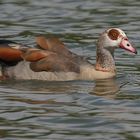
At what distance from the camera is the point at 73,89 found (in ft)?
49.3

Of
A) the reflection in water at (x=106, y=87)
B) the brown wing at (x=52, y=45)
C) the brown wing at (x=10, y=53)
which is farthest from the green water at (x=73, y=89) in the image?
the brown wing at (x=52, y=45)

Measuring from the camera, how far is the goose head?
16047 mm

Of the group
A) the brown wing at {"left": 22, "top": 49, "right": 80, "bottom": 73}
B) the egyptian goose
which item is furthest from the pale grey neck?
the brown wing at {"left": 22, "top": 49, "right": 80, "bottom": 73}

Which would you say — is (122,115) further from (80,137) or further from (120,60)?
(120,60)

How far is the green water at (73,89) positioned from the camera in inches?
481

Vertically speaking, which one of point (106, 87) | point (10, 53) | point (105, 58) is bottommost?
point (106, 87)

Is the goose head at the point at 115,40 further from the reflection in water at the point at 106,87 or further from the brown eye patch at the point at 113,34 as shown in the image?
the reflection in water at the point at 106,87

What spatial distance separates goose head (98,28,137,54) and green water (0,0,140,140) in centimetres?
50

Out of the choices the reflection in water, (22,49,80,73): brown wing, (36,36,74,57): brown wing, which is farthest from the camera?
(36,36,74,57): brown wing

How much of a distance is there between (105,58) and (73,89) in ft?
5.08

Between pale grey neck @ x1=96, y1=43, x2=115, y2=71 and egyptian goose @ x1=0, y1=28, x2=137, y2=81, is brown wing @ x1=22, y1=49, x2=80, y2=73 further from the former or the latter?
pale grey neck @ x1=96, y1=43, x2=115, y2=71

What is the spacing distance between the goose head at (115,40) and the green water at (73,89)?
1.65 feet

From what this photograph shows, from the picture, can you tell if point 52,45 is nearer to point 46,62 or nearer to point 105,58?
point 46,62

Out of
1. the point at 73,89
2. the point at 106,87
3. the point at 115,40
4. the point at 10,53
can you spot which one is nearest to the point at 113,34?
the point at 115,40
